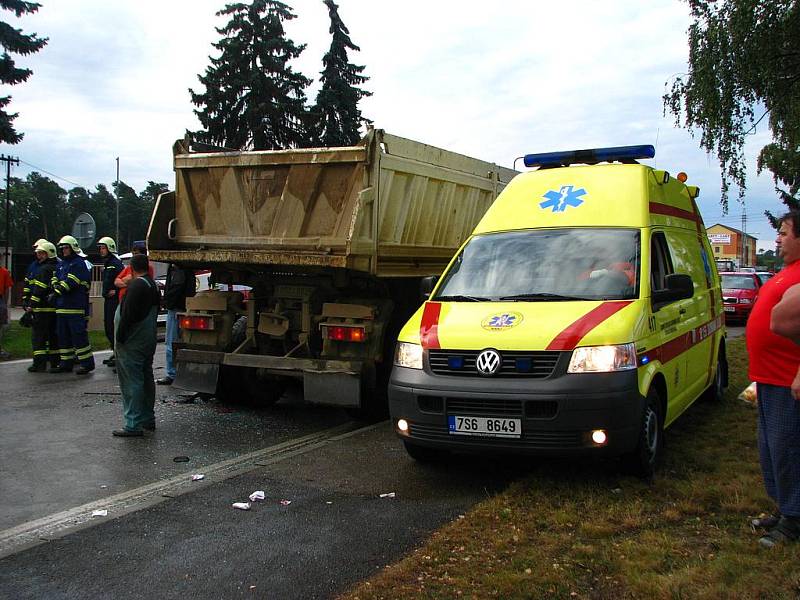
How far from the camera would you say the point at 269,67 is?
35.2 m

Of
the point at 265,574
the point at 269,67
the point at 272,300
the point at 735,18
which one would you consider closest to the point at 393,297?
the point at 272,300

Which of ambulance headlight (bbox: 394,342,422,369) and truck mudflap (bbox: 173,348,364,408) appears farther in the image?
truck mudflap (bbox: 173,348,364,408)

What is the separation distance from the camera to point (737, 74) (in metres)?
13.5

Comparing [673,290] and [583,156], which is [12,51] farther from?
[673,290]

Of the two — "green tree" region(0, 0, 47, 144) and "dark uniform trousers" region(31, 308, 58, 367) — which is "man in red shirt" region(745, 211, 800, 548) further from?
"green tree" region(0, 0, 47, 144)

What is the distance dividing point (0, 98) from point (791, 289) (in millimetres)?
25155

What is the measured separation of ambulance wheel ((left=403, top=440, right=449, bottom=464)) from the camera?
19.4ft

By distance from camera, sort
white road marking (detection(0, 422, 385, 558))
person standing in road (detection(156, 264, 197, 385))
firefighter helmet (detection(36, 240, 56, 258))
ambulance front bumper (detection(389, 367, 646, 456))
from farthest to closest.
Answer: firefighter helmet (detection(36, 240, 56, 258)) < person standing in road (detection(156, 264, 197, 385)) < ambulance front bumper (detection(389, 367, 646, 456)) < white road marking (detection(0, 422, 385, 558))

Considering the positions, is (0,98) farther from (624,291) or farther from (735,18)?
(624,291)

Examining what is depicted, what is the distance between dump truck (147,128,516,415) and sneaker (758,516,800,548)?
157 inches

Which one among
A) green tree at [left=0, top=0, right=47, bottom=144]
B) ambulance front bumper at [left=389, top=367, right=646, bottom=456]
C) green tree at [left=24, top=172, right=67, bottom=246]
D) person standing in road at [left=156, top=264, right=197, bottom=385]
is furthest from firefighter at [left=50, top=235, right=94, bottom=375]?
green tree at [left=24, top=172, right=67, bottom=246]

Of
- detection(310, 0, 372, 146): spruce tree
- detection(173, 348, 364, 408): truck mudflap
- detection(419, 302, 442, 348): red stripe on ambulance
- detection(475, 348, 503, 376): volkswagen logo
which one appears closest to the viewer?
detection(475, 348, 503, 376): volkswagen logo

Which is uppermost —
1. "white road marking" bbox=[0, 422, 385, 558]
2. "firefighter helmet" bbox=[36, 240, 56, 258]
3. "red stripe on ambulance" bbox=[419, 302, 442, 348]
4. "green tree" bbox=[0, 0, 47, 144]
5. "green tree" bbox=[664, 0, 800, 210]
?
"green tree" bbox=[0, 0, 47, 144]

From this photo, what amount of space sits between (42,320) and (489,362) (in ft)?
28.3
